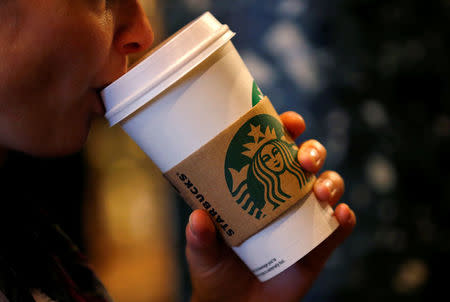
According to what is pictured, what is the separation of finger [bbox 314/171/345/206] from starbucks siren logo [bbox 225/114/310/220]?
0.23 feet

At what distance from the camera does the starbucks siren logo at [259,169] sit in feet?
2.28

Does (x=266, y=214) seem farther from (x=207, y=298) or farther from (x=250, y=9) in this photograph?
(x=250, y=9)

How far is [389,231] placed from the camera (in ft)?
5.25

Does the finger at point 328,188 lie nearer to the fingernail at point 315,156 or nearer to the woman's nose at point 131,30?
the fingernail at point 315,156

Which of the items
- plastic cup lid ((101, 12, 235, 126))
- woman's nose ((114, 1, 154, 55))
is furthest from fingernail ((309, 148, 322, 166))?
woman's nose ((114, 1, 154, 55))

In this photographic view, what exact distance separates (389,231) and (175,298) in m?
1.90

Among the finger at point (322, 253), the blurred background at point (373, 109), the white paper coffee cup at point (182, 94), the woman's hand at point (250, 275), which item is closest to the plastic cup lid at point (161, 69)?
the white paper coffee cup at point (182, 94)

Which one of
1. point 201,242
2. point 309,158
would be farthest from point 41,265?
point 309,158

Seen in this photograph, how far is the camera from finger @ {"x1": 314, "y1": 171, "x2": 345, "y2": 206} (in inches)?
31.3

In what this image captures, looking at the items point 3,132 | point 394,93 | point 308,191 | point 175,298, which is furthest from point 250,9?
point 175,298

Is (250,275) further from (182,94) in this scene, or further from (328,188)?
(182,94)

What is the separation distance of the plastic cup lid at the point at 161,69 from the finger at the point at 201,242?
0.23 m

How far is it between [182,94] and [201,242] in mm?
310

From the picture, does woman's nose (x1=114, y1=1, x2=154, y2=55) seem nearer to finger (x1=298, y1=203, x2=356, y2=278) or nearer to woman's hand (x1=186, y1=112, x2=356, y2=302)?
woman's hand (x1=186, y1=112, x2=356, y2=302)
